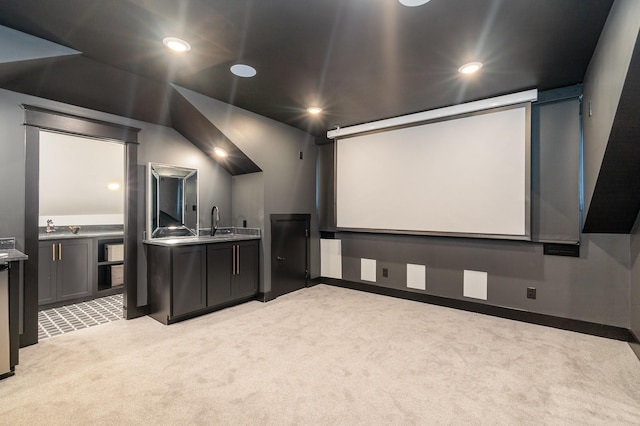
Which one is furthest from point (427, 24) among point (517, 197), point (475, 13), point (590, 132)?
point (517, 197)

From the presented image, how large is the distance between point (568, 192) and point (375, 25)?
2.63 metres

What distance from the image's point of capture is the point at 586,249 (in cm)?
303

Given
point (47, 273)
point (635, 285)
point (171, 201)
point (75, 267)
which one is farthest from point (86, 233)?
point (635, 285)

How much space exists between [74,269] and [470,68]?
5379 mm

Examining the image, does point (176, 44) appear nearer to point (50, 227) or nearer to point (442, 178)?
point (442, 178)

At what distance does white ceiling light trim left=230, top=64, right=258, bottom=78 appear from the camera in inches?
105

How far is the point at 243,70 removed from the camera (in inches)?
108

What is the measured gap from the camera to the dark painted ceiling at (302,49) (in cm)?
191

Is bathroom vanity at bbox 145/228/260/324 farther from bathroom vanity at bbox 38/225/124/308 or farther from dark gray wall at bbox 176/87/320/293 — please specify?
bathroom vanity at bbox 38/225/124/308

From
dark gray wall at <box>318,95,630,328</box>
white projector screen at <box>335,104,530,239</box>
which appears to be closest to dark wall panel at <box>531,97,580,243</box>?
dark gray wall at <box>318,95,630,328</box>

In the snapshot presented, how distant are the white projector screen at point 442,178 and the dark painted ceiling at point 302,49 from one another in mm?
481

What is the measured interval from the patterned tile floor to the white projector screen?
130 inches

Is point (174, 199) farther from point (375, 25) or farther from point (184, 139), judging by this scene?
point (375, 25)

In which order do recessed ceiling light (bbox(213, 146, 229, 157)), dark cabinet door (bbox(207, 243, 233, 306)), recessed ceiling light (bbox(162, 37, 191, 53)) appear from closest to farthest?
recessed ceiling light (bbox(162, 37, 191, 53)) < dark cabinet door (bbox(207, 243, 233, 306)) < recessed ceiling light (bbox(213, 146, 229, 157))
